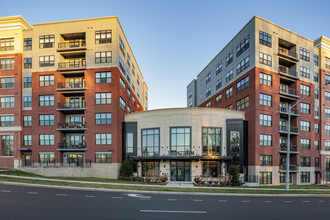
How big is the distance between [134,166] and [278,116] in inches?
938

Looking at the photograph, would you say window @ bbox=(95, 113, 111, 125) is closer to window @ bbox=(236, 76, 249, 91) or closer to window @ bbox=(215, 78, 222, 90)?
window @ bbox=(236, 76, 249, 91)

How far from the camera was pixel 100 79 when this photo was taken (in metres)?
36.9

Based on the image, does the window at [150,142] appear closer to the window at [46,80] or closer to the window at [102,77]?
the window at [102,77]

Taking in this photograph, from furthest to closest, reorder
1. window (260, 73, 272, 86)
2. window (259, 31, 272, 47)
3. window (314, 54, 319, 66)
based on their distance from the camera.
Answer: window (314, 54, 319, 66) < window (259, 31, 272, 47) < window (260, 73, 272, 86)

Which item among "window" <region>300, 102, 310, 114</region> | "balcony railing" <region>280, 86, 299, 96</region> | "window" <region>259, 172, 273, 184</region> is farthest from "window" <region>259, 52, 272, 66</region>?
"window" <region>259, 172, 273, 184</region>

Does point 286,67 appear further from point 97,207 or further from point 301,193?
point 97,207

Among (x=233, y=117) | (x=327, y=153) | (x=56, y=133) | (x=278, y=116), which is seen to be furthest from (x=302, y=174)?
(x=56, y=133)

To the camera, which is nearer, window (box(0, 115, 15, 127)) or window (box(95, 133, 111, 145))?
window (box(95, 133, 111, 145))

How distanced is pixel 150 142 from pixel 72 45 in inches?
815

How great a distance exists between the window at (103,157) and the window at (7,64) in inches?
810

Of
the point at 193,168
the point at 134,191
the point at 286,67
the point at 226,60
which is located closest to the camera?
the point at 134,191

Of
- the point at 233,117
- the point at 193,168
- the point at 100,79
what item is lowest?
the point at 193,168

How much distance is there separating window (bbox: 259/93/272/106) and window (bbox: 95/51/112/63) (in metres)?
24.0

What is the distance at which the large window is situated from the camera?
3250 centimetres
